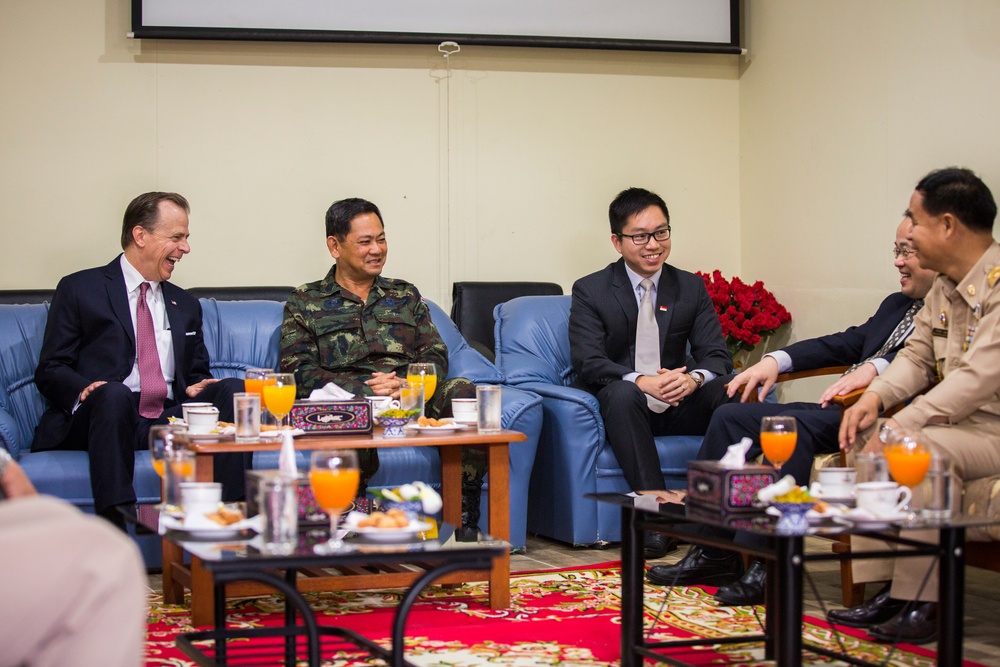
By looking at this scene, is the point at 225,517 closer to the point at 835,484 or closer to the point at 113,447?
the point at 835,484

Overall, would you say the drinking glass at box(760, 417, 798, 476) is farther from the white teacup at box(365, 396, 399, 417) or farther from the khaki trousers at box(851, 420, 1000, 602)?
the white teacup at box(365, 396, 399, 417)

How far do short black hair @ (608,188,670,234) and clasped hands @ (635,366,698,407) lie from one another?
23.7 inches

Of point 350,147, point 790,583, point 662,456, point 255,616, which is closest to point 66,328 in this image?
point 255,616

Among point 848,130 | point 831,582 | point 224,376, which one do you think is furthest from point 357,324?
point 848,130

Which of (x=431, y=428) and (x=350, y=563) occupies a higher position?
(x=431, y=428)

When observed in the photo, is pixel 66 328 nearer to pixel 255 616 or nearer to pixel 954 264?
pixel 255 616

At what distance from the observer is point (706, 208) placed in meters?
5.57

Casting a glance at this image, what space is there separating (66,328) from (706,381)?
220 centimetres

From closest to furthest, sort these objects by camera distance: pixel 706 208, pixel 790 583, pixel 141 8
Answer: pixel 790 583 → pixel 141 8 → pixel 706 208

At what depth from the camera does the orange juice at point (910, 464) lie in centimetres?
231

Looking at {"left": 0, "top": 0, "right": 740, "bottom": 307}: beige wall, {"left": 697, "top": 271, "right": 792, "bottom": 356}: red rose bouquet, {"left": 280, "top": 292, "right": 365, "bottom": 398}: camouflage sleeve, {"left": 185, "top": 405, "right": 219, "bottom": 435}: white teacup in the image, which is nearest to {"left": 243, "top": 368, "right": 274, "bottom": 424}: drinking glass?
{"left": 185, "top": 405, "right": 219, "bottom": 435}: white teacup

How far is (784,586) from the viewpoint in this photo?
2.05 meters

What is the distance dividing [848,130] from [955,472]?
2.28 meters

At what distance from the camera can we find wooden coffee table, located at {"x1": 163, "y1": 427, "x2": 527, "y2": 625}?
295cm
